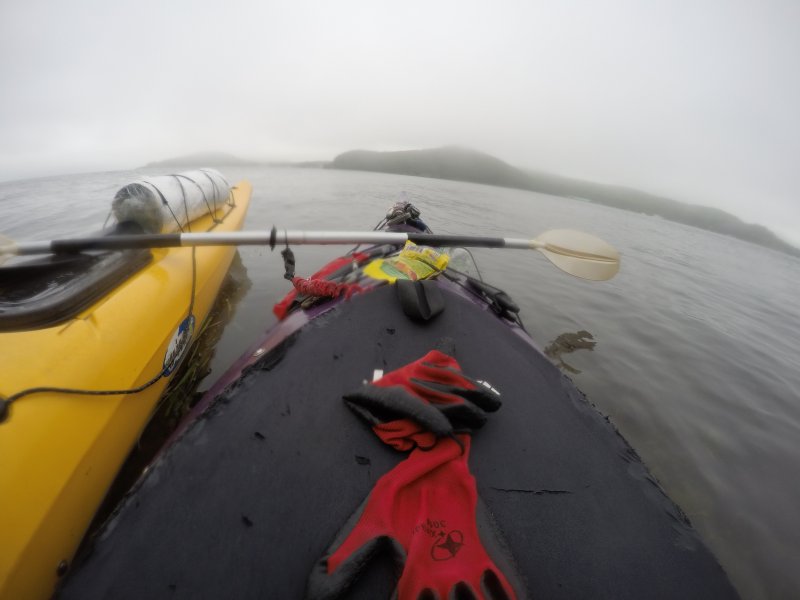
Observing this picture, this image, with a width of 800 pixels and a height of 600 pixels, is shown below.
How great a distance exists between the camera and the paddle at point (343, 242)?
2.46 m

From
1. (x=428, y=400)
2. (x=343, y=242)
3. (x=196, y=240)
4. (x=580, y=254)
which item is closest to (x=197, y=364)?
(x=196, y=240)

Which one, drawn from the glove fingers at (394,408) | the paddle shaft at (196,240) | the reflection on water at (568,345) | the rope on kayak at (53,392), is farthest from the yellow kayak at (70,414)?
the reflection on water at (568,345)

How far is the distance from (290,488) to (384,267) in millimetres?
1957

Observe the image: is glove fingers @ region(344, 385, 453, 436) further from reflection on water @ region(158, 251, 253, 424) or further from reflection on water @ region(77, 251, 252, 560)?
reflection on water @ region(158, 251, 253, 424)

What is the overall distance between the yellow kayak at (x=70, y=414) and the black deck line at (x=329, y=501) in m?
0.49

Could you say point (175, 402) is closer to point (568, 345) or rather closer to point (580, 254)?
point (580, 254)

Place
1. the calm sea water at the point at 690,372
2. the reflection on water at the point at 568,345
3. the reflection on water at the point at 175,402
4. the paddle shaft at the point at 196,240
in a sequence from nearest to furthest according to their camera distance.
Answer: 1. the reflection on water at the point at 175,402
2. the paddle shaft at the point at 196,240
3. the calm sea water at the point at 690,372
4. the reflection on water at the point at 568,345

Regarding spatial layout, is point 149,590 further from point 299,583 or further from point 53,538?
point 53,538

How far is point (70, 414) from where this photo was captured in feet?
5.17

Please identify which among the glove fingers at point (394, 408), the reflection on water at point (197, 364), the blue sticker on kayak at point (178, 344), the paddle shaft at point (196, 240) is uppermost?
the paddle shaft at point (196, 240)

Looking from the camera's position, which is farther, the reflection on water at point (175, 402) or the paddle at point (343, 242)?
the paddle at point (343, 242)

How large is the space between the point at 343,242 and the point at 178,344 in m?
1.76

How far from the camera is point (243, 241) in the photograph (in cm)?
267

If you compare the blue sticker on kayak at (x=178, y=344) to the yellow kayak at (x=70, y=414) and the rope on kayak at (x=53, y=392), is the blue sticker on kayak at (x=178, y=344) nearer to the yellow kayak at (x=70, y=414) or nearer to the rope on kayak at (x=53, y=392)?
the yellow kayak at (x=70, y=414)
